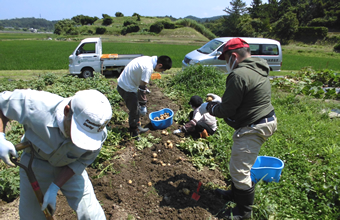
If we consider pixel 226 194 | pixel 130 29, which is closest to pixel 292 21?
pixel 130 29

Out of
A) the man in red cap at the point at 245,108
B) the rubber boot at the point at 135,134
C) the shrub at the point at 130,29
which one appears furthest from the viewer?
the shrub at the point at 130,29

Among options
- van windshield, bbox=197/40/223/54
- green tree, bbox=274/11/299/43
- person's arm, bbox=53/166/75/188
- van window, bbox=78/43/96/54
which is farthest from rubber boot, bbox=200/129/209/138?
green tree, bbox=274/11/299/43

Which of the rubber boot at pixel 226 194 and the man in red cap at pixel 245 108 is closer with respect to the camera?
the man in red cap at pixel 245 108

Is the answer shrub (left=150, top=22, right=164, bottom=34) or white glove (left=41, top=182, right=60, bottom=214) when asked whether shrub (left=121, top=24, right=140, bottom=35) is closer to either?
shrub (left=150, top=22, right=164, bottom=34)

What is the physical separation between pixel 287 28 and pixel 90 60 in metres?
40.9

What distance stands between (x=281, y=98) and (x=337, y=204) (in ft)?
15.0

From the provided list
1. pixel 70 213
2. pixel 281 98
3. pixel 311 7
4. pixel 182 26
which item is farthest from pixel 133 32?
pixel 70 213

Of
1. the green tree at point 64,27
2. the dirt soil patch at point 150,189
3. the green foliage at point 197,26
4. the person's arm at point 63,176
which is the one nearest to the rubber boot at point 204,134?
the dirt soil patch at point 150,189

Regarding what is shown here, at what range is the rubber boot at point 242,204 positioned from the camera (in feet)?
7.98

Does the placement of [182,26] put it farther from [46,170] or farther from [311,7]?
[46,170]

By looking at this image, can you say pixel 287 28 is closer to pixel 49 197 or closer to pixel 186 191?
pixel 186 191

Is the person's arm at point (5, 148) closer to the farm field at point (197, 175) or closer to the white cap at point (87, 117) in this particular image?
the white cap at point (87, 117)

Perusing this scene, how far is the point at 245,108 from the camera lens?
2275mm

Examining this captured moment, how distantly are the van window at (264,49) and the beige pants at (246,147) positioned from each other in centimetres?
954
